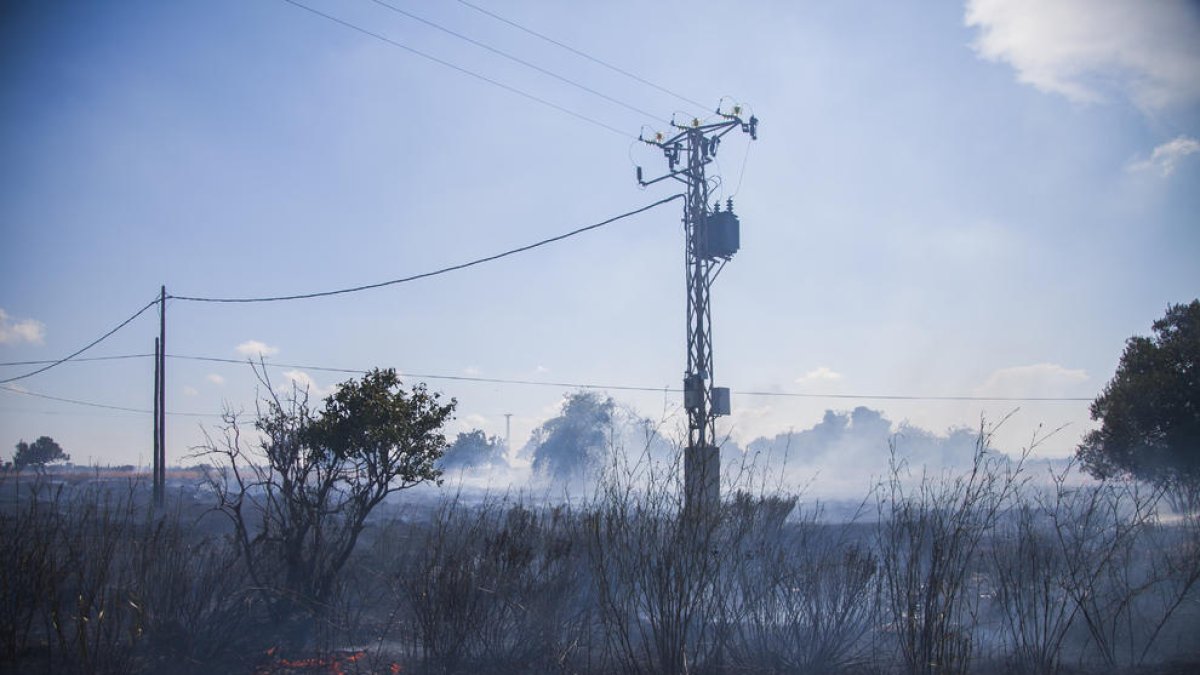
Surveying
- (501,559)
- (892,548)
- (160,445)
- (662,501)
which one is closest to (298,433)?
(501,559)

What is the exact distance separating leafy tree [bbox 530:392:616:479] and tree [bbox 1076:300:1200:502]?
122 ft

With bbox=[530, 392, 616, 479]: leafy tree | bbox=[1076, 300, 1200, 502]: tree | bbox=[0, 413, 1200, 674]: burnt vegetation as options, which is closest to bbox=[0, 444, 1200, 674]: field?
bbox=[0, 413, 1200, 674]: burnt vegetation

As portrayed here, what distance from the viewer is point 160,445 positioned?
59.7 ft

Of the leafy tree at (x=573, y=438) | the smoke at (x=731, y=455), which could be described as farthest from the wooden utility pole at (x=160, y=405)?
the leafy tree at (x=573, y=438)

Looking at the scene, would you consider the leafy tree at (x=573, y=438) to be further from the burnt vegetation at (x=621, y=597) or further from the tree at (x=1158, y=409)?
the burnt vegetation at (x=621, y=597)

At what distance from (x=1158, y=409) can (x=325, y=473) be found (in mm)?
16201

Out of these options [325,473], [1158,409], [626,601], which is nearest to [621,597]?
[626,601]

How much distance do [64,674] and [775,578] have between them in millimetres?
5839

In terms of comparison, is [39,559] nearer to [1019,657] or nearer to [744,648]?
[744,648]

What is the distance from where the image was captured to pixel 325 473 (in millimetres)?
8641

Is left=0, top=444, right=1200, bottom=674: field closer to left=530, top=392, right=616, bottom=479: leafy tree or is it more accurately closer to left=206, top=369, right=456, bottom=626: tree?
left=206, top=369, right=456, bottom=626: tree

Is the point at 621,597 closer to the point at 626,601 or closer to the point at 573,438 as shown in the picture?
the point at 626,601

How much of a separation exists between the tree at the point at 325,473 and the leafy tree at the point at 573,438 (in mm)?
41866

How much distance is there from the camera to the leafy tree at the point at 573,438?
5203 centimetres
